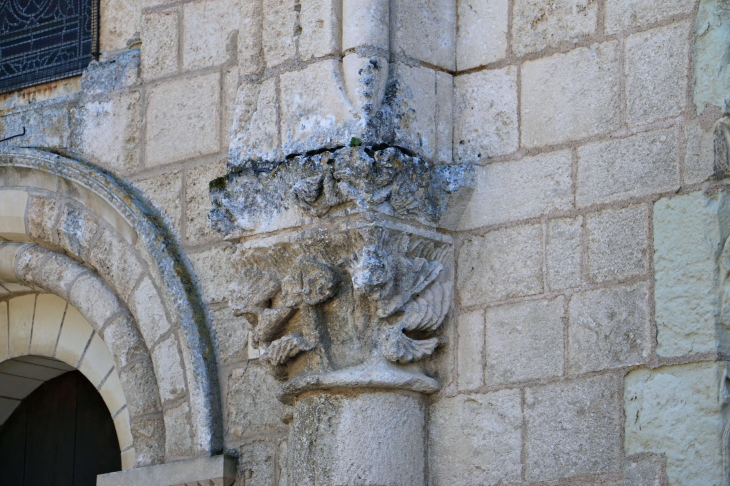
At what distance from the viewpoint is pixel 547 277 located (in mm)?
4453

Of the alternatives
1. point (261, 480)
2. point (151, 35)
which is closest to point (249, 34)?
point (151, 35)

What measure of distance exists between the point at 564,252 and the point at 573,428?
55 centimetres

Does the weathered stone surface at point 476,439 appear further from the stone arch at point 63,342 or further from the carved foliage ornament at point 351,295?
the stone arch at point 63,342

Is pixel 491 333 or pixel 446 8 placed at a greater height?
pixel 446 8

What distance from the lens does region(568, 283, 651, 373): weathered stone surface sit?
4215mm

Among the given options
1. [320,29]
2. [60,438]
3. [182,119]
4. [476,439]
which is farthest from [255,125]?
[60,438]

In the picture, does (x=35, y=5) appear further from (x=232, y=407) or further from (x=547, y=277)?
(x=547, y=277)

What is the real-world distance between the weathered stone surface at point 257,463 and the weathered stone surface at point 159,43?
1.51m

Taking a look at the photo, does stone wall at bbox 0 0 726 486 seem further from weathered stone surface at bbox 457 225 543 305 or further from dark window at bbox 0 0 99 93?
dark window at bbox 0 0 99 93

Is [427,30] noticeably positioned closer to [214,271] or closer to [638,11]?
[638,11]

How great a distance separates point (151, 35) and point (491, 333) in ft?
6.42

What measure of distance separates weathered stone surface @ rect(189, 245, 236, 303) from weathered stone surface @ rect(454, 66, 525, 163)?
98 centimetres

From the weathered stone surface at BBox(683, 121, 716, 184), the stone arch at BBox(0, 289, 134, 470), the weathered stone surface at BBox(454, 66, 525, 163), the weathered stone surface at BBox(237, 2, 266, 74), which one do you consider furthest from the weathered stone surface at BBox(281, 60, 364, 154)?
the stone arch at BBox(0, 289, 134, 470)

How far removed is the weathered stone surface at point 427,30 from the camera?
4695 mm
